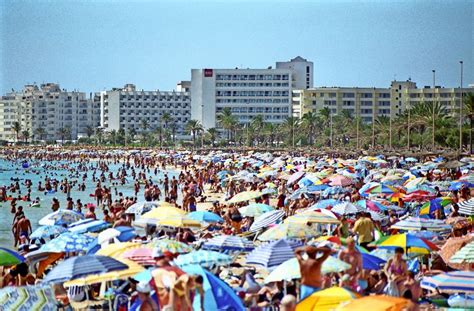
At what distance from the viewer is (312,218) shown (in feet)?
57.0

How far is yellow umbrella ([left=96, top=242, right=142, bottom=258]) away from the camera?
1305 cm

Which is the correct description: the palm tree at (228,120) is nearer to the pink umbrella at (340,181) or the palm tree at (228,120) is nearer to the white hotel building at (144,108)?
the white hotel building at (144,108)

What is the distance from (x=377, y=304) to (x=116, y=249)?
6091mm

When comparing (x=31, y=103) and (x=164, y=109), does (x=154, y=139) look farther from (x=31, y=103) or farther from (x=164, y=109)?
(x=31, y=103)

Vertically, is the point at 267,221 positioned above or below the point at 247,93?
below

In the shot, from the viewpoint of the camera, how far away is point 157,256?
445 inches

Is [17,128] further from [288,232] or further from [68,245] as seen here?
[288,232]

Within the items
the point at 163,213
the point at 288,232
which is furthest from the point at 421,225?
the point at 163,213

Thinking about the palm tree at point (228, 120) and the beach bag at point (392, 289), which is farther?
the palm tree at point (228, 120)

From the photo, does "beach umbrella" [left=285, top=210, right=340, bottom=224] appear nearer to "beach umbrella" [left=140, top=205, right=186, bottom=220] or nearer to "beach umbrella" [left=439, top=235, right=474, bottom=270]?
"beach umbrella" [left=140, top=205, right=186, bottom=220]

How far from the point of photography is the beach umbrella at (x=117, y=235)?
598 inches

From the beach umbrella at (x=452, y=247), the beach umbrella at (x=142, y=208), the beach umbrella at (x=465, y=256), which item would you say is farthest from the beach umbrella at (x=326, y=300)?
the beach umbrella at (x=142, y=208)

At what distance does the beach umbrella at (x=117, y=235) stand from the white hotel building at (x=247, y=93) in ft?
383

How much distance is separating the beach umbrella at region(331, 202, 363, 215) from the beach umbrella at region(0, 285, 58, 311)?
32.3 ft
